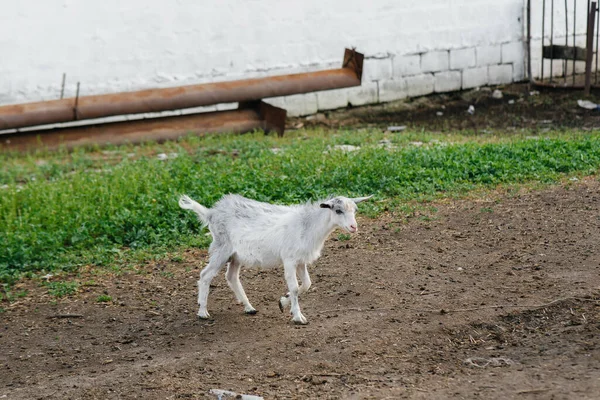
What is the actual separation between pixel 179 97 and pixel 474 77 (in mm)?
5730

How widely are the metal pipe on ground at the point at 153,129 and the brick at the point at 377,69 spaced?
98.3 inches

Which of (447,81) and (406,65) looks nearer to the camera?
(406,65)

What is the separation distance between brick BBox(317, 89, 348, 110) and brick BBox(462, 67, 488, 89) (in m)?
2.31

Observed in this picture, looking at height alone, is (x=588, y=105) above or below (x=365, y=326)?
below

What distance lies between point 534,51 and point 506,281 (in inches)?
390

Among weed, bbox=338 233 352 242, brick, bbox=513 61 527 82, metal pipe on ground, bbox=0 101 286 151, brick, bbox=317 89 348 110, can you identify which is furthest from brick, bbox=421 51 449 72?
weed, bbox=338 233 352 242

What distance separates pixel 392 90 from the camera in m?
14.8

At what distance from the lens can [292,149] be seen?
10.9 m

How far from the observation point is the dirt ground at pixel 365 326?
5.19 meters

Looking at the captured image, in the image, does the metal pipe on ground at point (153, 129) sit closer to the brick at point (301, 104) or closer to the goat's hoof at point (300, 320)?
the brick at point (301, 104)

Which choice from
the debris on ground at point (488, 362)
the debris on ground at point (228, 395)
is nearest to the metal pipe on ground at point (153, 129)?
the debris on ground at point (228, 395)

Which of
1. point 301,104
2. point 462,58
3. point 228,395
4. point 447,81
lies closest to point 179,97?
point 301,104

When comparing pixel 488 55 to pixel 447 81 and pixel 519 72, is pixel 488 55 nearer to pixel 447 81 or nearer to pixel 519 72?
pixel 519 72

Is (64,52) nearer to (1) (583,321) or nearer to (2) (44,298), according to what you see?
(2) (44,298)
